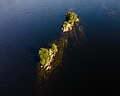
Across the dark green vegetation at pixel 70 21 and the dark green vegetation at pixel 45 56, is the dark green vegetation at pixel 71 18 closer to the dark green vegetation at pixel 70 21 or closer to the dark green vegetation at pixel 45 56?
the dark green vegetation at pixel 70 21

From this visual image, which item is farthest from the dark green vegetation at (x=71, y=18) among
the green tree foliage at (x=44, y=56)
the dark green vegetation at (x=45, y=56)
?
the green tree foliage at (x=44, y=56)

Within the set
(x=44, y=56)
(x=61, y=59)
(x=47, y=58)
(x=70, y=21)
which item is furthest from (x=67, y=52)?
(x=70, y=21)

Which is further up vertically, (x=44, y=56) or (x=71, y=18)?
(x=71, y=18)

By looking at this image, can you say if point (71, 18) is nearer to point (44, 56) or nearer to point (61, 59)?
point (61, 59)

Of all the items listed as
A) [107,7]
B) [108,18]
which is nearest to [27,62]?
[108,18]

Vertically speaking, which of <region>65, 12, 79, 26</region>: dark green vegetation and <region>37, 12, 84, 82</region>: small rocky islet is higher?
<region>65, 12, 79, 26</region>: dark green vegetation

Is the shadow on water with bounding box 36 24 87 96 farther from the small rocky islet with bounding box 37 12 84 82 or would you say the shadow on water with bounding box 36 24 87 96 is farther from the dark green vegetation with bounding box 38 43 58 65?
the dark green vegetation with bounding box 38 43 58 65

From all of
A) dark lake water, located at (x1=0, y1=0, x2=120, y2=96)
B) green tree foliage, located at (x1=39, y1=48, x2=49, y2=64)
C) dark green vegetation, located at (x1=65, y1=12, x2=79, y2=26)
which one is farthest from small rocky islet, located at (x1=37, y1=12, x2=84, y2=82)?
dark green vegetation, located at (x1=65, y1=12, x2=79, y2=26)

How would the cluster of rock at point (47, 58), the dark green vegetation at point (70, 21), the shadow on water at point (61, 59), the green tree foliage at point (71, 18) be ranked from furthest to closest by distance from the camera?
the green tree foliage at point (71, 18), the dark green vegetation at point (70, 21), the cluster of rock at point (47, 58), the shadow on water at point (61, 59)

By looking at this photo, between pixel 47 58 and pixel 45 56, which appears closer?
pixel 45 56
